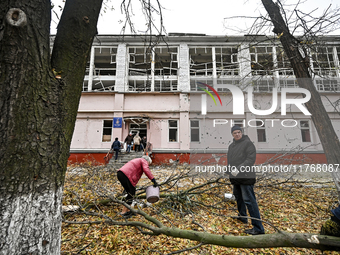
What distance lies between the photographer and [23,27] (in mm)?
1505

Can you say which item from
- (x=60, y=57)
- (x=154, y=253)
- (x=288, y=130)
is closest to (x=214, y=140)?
(x=288, y=130)

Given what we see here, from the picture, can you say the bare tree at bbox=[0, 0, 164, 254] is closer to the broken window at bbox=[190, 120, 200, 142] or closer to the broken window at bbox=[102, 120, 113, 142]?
the broken window at bbox=[190, 120, 200, 142]

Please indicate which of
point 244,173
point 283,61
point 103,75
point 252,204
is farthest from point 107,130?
point 252,204

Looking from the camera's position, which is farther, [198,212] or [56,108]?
[198,212]

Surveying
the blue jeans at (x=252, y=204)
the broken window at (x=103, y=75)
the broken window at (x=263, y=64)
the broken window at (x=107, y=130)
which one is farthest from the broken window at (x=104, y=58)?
the blue jeans at (x=252, y=204)

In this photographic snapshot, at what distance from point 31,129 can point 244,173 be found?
3.32m

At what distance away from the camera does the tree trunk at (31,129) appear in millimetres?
→ 1395

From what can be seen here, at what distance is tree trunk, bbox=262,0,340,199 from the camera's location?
421 centimetres

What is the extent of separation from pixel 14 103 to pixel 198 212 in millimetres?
4221

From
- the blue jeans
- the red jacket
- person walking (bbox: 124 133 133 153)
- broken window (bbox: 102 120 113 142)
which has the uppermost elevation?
broken window (bbox: 102 120 113 142)

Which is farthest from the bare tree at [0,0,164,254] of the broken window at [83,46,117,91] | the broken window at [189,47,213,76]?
the broken window at [189,47,213,76]

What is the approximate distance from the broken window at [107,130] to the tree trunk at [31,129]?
45.8ft

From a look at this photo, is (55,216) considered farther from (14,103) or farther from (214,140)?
(214,140)

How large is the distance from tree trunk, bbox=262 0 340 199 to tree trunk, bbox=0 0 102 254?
5226 millimetres
